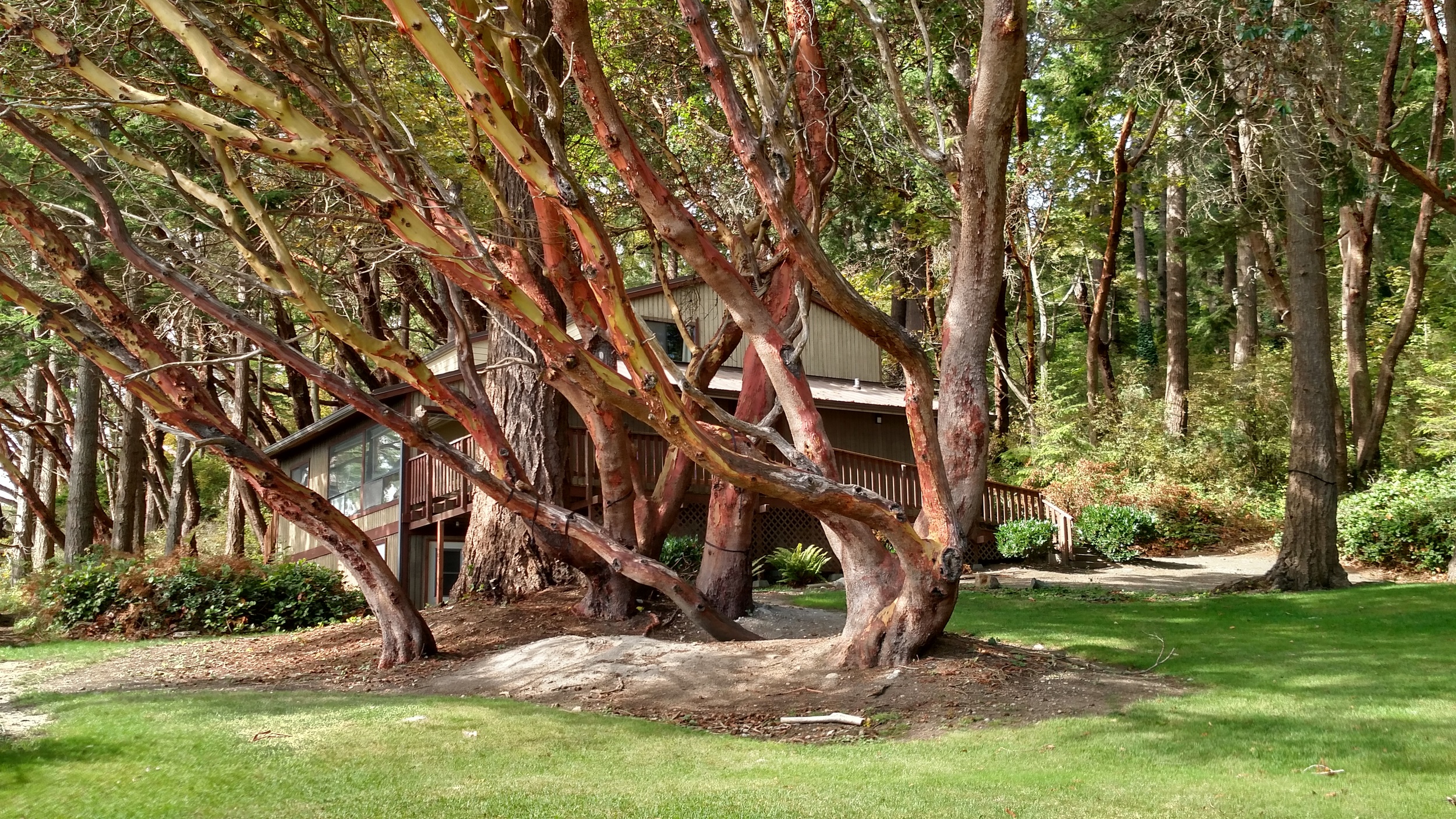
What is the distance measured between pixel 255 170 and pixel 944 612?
36.5ft

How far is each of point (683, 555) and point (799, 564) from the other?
6.60ft

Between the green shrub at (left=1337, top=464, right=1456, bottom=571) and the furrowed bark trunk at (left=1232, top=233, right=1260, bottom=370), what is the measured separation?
10.6 meters

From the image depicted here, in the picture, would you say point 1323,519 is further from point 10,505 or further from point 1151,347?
point 10,505

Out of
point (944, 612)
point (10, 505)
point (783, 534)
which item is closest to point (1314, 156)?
point (944, 612)

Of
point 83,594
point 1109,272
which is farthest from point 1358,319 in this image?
point 83,594

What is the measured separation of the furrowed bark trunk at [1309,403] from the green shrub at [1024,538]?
6.37m

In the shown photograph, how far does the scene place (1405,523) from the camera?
57.2ft

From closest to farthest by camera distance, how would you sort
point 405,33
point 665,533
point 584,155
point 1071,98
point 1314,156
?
1. point 405,33
2. point 665,533
3. point 1314,156
4. point 584,155
5. point 1071,98

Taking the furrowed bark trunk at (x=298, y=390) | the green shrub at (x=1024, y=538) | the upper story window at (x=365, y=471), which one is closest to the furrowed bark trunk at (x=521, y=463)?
the upper story window at (x=365, y=471)

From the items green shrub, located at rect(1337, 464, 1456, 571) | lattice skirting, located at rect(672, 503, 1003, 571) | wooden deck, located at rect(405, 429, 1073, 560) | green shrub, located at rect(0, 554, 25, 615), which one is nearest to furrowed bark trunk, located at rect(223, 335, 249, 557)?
green shrub, located at rect(0, 554, 25, 615)

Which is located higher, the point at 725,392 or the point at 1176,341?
the point at 1176,341

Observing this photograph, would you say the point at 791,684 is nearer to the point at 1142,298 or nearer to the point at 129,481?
the point at 129,481

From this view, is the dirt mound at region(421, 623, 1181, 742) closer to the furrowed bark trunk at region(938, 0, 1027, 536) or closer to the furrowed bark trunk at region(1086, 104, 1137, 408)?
the furrowed bark trunk at region(938, 0, 1027, 536)

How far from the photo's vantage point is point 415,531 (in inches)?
877
